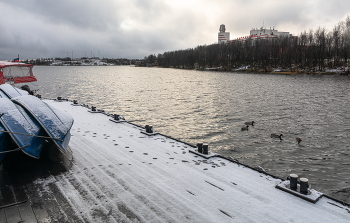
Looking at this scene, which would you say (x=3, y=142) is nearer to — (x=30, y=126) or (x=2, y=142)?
(x=2, y=142)

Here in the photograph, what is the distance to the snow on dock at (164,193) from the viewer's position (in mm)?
4121

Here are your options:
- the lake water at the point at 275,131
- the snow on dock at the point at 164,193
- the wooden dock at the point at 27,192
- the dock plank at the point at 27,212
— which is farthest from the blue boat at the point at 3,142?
the lake water at the point at 275,131

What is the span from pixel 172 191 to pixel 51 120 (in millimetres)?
3976

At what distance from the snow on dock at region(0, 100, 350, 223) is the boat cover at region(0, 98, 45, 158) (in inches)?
39.2

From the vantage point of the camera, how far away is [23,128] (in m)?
5.90

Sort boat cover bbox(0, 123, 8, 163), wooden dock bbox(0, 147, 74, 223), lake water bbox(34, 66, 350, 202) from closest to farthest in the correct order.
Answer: wooden dock bbox(0, 147, 74, 223)
boat cover bbox(0, 123, 8, 163)
lake water bbox(34, 66, 350, 202)

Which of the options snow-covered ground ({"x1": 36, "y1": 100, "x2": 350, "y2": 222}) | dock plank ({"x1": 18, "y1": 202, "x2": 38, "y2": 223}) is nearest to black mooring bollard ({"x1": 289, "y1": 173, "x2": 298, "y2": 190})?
snow-covered ground ({"x1": 36, "y1": 100, "x2": 350, "y2": 222})

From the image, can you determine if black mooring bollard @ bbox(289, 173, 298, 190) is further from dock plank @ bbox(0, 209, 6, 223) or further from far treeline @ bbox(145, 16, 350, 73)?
far treeline @ bbox(145, 16, 350, 73)

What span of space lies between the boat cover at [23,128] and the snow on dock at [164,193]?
0.99m

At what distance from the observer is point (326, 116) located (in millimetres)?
18641

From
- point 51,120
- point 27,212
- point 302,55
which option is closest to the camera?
point 27,212

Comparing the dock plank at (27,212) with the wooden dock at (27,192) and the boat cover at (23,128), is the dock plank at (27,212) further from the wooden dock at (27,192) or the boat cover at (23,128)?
the boat cover at (23,128)

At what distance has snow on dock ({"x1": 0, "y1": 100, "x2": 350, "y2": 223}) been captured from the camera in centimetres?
412

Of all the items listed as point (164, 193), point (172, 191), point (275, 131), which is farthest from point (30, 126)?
point (275, 131)
